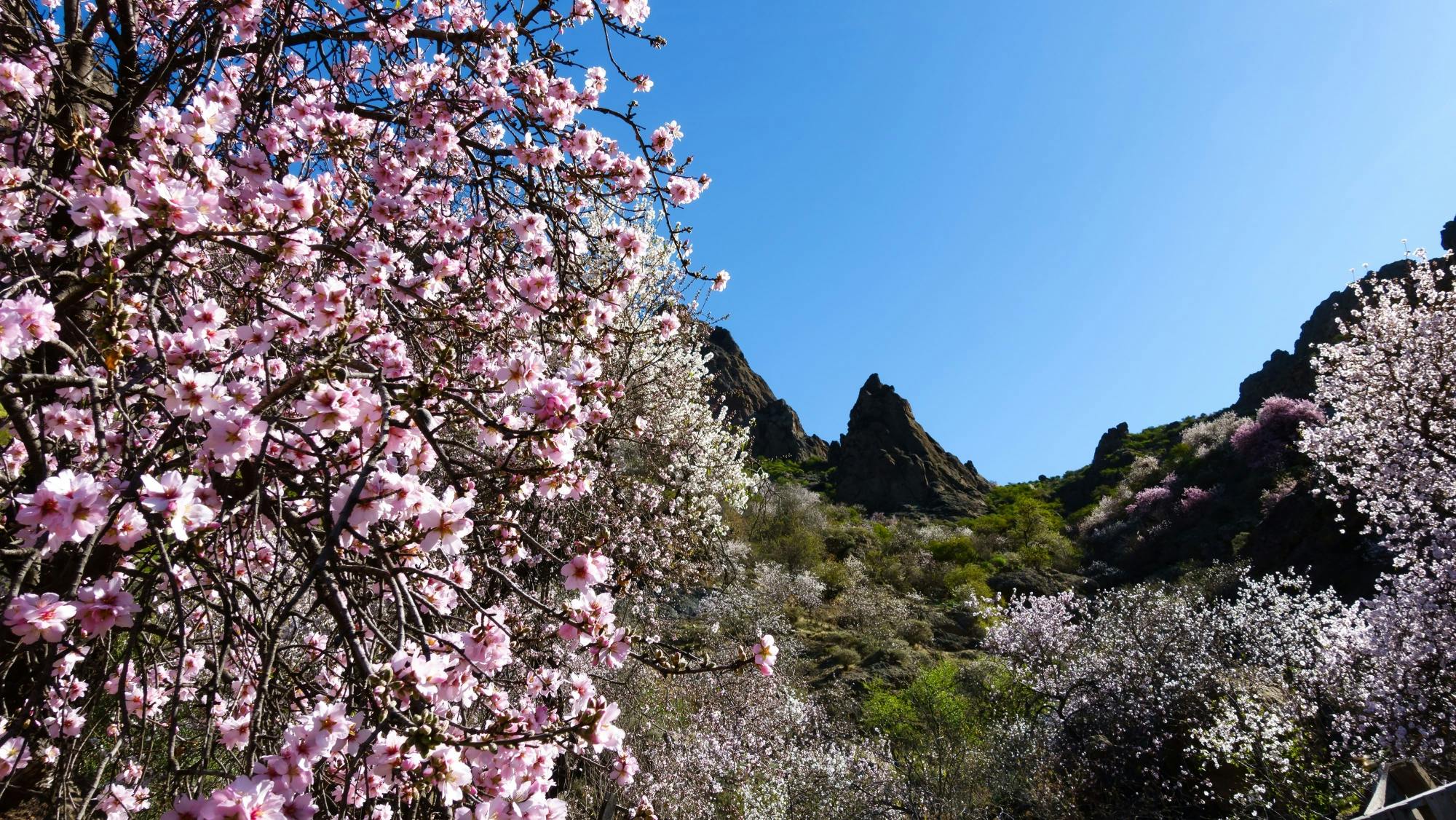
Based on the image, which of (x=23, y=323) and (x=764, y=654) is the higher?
(x=23, y=323)

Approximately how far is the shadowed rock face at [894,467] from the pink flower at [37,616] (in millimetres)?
34758

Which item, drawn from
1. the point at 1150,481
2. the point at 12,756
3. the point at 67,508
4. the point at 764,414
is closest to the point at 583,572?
the point at 67,508

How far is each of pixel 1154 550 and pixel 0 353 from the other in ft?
91.3

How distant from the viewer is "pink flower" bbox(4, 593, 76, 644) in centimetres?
149

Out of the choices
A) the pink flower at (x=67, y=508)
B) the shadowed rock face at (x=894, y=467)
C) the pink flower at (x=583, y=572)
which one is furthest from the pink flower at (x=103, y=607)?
the shadowed rock face at (x=894, y=467)

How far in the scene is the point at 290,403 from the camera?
88.9 inches

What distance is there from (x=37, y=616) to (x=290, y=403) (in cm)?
88

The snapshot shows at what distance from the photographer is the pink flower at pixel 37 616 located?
1.49 meters

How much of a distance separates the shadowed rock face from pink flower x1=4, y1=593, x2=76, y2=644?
1368 inches

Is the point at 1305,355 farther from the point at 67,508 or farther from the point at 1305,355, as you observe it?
the point at 67,508

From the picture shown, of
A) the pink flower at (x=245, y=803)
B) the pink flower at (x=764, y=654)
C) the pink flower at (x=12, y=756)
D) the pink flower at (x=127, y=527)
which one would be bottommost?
the pink flower at (x=12, y=756)

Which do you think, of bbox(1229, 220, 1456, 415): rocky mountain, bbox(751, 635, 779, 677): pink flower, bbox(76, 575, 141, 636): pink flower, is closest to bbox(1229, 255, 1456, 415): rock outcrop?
bbox(1229, 220, 1456, 415): rocky mountain

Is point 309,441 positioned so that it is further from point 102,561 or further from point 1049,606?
point 1049,606

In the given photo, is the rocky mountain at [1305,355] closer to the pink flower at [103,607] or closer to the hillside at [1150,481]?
the hillside at [1150,481]
